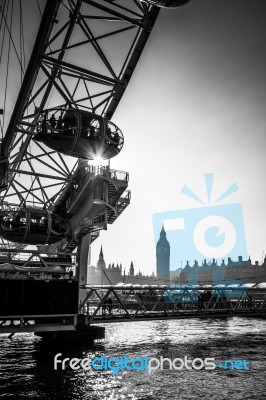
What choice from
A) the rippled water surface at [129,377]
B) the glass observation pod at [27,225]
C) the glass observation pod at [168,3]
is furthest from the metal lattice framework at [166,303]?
the glass observation pod at [168,3]

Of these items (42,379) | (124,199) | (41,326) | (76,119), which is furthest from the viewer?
(124,199)

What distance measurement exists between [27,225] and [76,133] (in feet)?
21.6

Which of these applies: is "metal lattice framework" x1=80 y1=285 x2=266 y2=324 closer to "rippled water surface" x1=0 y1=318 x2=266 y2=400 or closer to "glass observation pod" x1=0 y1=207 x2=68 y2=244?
"rippled water surface" x1=0 y1=318 x2=266 y2=400

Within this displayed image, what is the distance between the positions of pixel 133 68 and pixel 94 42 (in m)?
2.34

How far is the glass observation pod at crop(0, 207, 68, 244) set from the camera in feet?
61.9

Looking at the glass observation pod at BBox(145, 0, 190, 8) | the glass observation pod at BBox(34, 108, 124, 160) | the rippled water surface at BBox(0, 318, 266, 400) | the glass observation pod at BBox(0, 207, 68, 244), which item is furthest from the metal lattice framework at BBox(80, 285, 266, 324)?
the glass observation pod at BBox(145, 0, 190, 8)

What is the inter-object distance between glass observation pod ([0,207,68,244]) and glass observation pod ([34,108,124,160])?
5.01m

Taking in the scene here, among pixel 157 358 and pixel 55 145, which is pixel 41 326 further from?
pixel 55 145

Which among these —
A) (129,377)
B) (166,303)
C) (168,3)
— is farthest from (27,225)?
(166,303)

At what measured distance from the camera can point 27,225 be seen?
18703 mm

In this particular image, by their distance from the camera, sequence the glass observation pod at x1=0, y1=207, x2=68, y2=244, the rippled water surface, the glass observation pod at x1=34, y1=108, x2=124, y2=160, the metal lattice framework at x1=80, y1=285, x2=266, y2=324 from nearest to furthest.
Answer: the rippled water surface, the glass observation pod at x1=34, y1=108, x2=124, y2=160, the metal lattice framework at x1=80, y1=285, x2=266, y2=324, the glass observation pod at x1=0, y1=207, x2=68, y2=244

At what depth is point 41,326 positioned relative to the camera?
1327 cm

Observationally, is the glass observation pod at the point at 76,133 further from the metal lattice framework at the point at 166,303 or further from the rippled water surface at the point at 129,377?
the rippled water surface at the point at 129,377

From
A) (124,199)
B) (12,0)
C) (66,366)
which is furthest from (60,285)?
(124,199)
